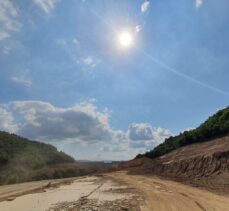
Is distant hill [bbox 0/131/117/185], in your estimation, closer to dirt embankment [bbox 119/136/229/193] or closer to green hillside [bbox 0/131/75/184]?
green hillside [bbox 0/131/75/184]

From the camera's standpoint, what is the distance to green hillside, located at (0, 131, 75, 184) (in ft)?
191

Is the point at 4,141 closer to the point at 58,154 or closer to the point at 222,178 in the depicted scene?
the point at 58,154

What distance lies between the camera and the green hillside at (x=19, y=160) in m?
58.3

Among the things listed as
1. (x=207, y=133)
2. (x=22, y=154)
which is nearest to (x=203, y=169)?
(x=207, y=133)

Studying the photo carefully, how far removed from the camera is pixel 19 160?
68.6 m

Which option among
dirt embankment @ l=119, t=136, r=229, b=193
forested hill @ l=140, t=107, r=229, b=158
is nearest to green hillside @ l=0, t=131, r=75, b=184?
dirt embankment @ l=119, t=136, r=229, b=193

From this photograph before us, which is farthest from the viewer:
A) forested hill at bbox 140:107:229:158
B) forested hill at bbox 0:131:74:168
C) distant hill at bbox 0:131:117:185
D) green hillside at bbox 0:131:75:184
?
forested hill at bbox 0:131:74:168

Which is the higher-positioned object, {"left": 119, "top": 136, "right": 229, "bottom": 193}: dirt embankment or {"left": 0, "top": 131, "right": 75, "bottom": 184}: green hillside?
{"left": 0, "top": 131, "right": 75, "bottom": 184}: green hillside

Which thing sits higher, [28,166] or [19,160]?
[19,160]

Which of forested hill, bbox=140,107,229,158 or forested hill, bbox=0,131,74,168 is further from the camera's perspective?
forested hill, bbox=0,131,74,168

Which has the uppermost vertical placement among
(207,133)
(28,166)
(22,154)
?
(22,154)

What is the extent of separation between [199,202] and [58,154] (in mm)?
79001

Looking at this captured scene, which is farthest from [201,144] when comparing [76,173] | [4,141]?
[4,141]

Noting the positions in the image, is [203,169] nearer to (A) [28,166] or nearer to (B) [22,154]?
(A) [28,166]
